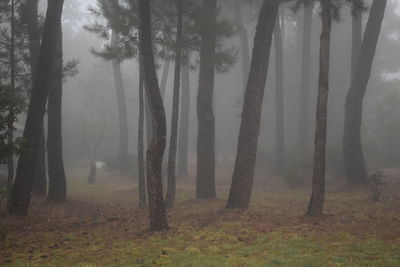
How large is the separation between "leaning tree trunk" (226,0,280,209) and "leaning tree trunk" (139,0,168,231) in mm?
3644

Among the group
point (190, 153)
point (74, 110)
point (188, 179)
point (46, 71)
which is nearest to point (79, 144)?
point (74, 110)

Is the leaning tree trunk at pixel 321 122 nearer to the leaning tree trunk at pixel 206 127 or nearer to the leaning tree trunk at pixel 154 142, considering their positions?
the leaning tree trunk at pixel 154 142

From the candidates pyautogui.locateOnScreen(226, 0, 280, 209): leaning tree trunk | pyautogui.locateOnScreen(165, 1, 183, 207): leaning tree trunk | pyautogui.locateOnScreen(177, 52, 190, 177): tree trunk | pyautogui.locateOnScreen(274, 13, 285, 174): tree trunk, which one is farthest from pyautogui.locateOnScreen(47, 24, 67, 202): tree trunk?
pyautogui.locateOnScreen(274, 13, 285, 174): tree trunk

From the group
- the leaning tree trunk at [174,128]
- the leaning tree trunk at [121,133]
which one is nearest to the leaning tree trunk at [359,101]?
the leaning tree trunk at [174,128]

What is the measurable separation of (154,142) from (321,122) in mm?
4663

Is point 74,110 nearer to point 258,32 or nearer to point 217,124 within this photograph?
point 217,124

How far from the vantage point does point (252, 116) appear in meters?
13.8

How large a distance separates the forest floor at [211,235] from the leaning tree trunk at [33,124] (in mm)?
663

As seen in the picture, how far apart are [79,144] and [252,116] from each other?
34545 millimetres

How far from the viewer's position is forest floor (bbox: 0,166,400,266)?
7.70m

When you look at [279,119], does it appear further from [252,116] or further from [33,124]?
[33,124]

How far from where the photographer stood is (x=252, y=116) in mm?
13828

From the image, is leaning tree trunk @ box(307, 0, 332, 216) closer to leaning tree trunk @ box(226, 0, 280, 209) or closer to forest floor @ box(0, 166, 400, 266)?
forest floor @ box(0, 166, 400, 266)

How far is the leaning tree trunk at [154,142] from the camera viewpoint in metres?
10.7
